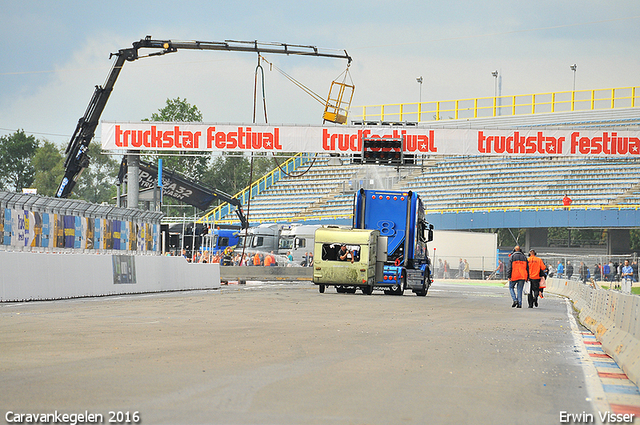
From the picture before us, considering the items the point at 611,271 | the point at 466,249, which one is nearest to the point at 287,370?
the point at 611,271

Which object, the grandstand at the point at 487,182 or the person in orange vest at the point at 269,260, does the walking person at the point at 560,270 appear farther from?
the person in orange vest at the point at 269,260

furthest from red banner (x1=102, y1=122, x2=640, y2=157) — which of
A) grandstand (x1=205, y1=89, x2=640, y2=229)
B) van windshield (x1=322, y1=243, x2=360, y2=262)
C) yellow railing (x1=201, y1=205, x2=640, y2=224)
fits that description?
yellow railing (x1=201, y1=205, x2=640, y2=224)

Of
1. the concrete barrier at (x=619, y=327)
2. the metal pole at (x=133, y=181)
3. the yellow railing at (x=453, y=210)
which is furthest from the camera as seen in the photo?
the yellow railing at (x=453, y=210)

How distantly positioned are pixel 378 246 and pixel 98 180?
100916mm

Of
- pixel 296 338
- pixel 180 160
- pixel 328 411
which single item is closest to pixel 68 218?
pixel 296 338

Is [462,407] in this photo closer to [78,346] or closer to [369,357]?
[369,357]

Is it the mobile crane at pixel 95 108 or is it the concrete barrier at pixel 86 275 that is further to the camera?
the mobile crane at pixel 95 108

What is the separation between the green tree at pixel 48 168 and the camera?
105250mm

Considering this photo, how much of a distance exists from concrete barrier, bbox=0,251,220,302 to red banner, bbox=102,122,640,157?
10.5 m

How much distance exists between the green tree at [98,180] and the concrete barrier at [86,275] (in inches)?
3717

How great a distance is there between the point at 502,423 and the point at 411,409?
2.40 ft

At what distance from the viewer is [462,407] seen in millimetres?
6520

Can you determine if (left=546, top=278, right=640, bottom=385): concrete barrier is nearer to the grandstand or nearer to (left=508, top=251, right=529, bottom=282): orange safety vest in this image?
(left=508, top=251, right=529, bottom=282): orange safety vest

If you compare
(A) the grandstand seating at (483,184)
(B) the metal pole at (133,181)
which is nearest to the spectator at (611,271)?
(A) the grandstand seating at (483,184)
